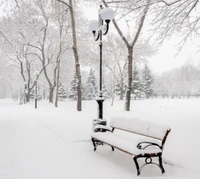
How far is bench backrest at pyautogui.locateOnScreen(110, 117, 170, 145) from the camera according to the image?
5547 millimetres

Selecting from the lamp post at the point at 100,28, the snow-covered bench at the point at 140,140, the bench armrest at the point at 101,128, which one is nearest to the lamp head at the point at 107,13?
the lamp post at the point at 100,28

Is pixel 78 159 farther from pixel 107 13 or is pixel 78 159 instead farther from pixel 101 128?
pixel 107 13

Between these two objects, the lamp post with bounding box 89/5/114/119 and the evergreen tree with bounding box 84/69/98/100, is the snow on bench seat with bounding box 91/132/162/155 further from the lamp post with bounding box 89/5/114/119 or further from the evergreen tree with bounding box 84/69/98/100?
the evergreen tree with bounding box 84/69/98/100

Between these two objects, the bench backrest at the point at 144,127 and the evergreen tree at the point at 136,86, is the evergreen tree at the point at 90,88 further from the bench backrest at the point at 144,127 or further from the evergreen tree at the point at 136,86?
the bench backrest at the point at 144,127

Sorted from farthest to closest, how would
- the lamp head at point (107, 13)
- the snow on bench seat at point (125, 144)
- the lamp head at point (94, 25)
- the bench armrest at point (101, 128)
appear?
the lamp head at point (94, 25), the lamp head at point (107, 13), the bench armrest at point (101, 128), the snow on bench seat at point (125, 144)

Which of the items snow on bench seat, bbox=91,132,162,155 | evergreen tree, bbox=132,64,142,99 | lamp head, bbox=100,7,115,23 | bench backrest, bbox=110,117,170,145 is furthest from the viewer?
evergreen tree, bbox=132,64,142,99

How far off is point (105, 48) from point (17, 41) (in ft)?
41.5

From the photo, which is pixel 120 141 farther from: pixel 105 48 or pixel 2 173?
pixel 105 48

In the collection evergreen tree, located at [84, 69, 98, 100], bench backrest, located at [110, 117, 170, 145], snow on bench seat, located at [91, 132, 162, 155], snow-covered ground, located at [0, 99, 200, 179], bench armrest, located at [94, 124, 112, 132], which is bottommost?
snow-covered ground, located at [0, 99, 200, 179]

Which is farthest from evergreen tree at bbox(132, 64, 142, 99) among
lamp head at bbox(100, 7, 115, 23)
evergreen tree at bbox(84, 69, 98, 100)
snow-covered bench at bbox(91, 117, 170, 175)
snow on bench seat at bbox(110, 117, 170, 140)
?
snow-covered bench at bbox(91, 117, 170, 175)

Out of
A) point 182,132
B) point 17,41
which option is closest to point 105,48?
point 17,41

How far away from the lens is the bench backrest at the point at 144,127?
555cm

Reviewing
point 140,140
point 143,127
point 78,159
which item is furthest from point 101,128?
point 140,140

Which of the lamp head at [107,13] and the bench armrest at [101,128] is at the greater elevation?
the lamp head at [107,13]
